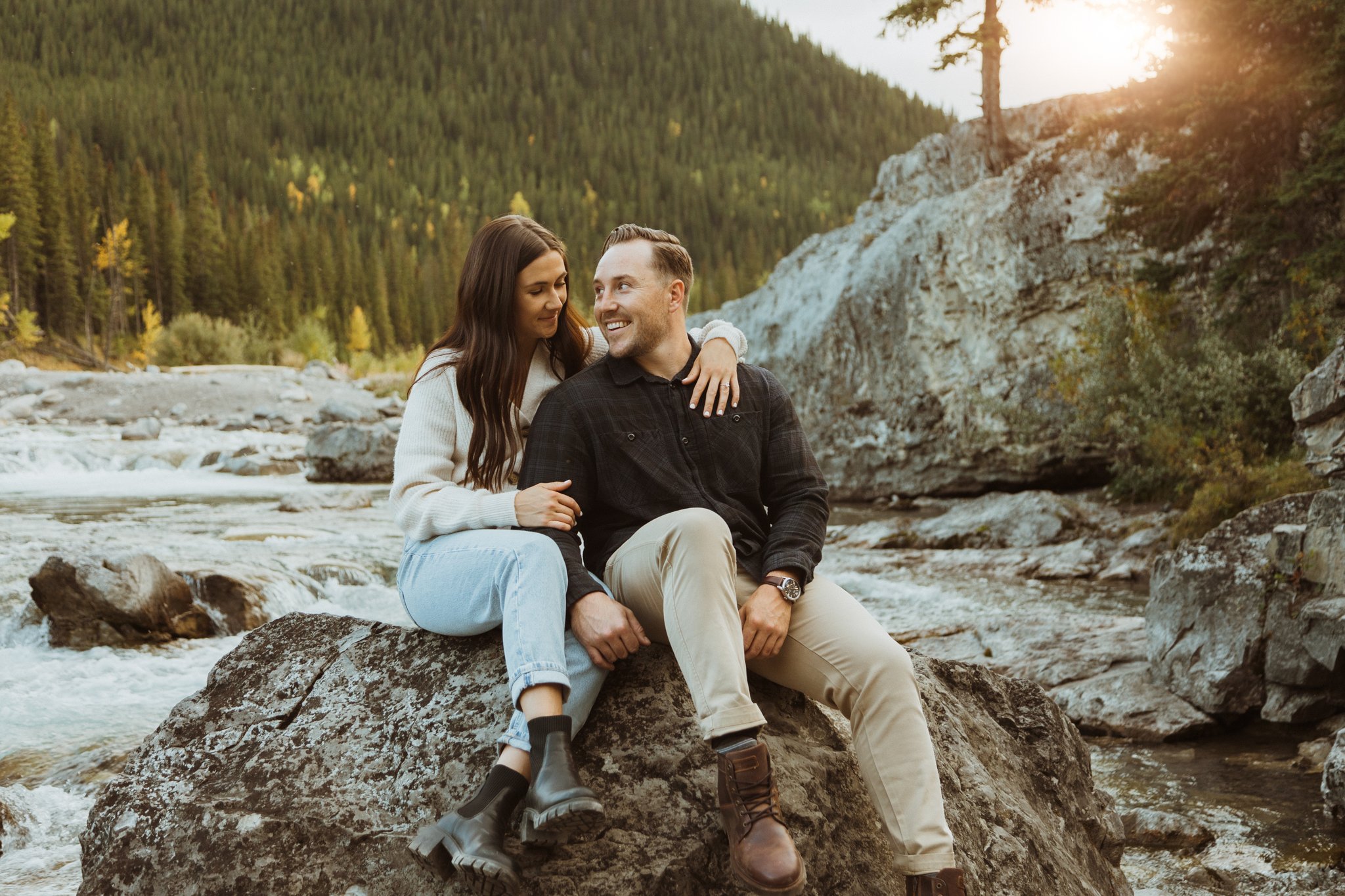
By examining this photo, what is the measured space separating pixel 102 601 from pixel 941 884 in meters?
8.25

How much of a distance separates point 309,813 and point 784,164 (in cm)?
14652

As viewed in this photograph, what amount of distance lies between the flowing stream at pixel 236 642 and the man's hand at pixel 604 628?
10.4ft

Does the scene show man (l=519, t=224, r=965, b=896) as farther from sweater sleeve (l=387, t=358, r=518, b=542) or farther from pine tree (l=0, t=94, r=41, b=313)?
pine tree (l=0, t=94, r=41, b=313)

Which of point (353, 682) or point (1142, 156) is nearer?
point (353, 682)

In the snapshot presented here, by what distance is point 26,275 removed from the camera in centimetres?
5200

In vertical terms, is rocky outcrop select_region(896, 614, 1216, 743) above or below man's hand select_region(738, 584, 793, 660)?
below

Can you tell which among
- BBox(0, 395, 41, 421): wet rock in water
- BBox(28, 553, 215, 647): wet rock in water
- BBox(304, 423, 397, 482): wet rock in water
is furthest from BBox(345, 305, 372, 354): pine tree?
BBox(28, 553, 215, 647): wet rock in water

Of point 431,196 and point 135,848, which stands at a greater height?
point 431,196

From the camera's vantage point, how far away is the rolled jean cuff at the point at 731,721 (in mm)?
2645

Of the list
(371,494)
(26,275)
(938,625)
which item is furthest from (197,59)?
(938,625)

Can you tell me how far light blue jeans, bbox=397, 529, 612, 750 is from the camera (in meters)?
2.75

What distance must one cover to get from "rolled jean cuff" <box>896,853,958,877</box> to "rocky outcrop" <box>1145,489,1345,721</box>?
470 cm

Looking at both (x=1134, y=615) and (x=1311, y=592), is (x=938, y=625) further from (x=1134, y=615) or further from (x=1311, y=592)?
(x=1311, y=592)

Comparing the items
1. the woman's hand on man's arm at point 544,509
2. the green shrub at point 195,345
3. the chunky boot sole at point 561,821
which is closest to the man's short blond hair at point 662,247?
the woman's hand on man's arm at point 544,509
